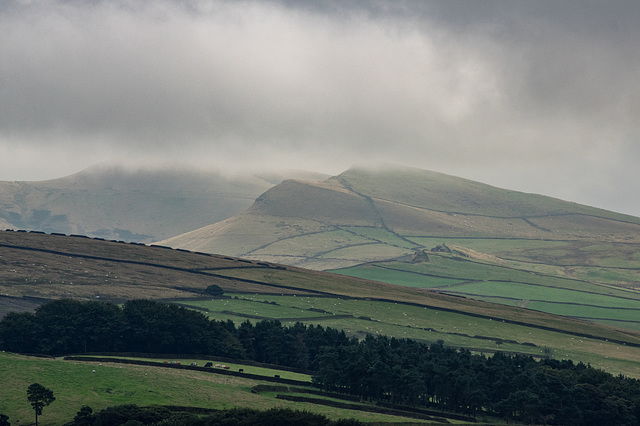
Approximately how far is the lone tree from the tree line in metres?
36.7

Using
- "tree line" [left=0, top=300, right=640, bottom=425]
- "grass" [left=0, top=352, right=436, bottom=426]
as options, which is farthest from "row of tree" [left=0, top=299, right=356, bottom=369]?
"grass" [left=0, top=352, right=436, bottom=426]

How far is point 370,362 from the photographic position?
13850 cm

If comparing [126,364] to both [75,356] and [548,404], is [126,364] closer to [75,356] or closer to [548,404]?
[75,356]

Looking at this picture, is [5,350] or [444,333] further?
[444,333]

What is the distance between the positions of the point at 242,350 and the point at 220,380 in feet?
90.7

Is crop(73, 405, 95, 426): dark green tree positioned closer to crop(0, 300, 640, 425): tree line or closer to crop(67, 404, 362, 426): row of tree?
crop(67, 404, 362, 426): row of tree

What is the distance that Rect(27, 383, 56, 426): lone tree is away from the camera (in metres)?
98.2

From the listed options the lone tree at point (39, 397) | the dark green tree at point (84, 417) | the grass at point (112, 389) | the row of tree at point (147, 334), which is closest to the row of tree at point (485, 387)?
the row of tree at point (147, 334)

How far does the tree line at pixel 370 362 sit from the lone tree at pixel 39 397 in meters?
36.7

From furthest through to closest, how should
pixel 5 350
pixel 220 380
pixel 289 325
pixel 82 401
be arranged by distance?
pixel 289 325 → pixel 5 350 → pixel 220 380 → pixel 82 401

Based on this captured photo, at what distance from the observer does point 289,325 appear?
182625 mm

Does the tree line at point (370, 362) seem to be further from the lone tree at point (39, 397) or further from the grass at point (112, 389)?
the lone tree at point (39, 397)

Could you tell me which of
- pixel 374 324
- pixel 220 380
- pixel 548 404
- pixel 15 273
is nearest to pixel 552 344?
pixel 374 324

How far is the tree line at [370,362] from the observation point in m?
131
